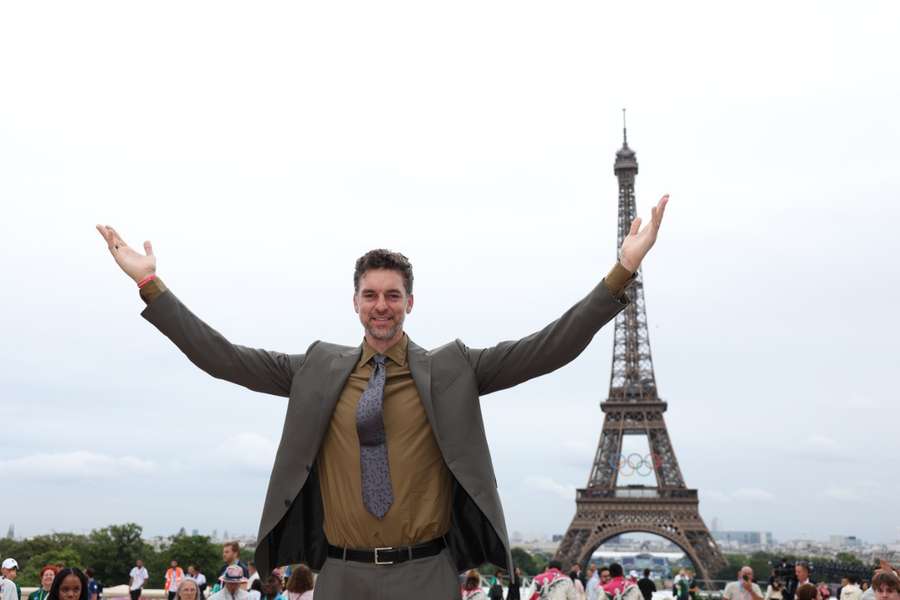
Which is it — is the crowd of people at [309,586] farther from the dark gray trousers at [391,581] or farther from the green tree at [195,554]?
the green tree at [195,554]

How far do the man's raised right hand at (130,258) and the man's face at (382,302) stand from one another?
0.68 metres

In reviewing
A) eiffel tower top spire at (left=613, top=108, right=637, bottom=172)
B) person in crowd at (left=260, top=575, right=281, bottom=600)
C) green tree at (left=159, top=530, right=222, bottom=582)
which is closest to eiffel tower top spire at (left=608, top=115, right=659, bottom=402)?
eiffel tower top spire at (left=613, top=108, right=637, bottom=172)

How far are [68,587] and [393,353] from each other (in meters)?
4.24

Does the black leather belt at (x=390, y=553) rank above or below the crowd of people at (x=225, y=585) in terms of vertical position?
above

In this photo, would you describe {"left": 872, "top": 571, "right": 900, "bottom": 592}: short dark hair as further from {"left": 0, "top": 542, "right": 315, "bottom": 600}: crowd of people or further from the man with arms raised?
the man with arms raised

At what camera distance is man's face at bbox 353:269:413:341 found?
3.07 meters

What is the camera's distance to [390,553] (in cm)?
294

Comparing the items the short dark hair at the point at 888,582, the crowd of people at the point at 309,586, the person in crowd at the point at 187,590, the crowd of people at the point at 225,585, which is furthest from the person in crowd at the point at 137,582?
the short dark hair at the point at 888,582

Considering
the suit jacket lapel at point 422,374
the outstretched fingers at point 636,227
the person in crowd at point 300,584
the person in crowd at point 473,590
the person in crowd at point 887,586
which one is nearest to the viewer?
the suit jacket lapel at point 422,374

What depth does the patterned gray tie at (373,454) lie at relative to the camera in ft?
9.64

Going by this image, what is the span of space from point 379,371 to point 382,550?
0.56m

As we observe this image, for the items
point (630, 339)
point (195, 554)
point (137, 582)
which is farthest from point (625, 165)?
point (137, 582)

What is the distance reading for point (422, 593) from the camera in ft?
9.57

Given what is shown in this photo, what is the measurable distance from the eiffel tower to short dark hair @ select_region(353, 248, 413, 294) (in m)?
41.6
